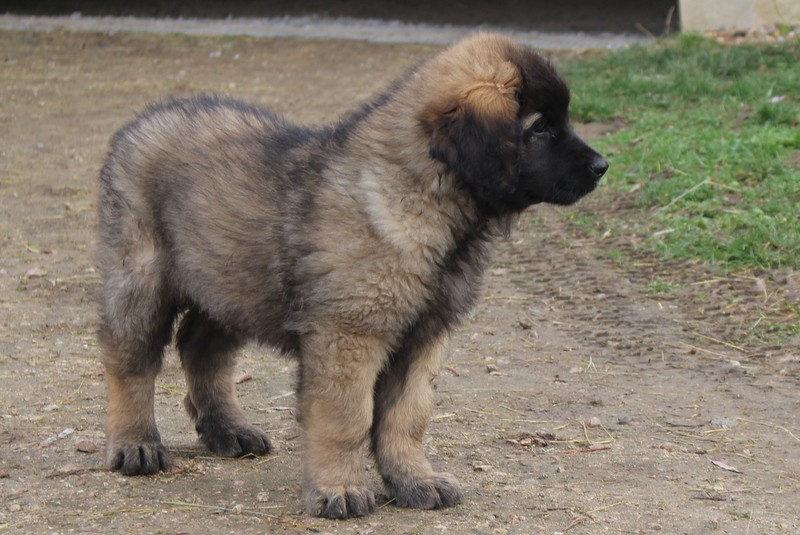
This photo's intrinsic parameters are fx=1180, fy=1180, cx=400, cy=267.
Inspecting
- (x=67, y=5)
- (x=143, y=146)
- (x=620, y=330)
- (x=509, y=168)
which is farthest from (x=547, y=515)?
(x=67, y=5)

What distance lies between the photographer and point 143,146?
4.52m

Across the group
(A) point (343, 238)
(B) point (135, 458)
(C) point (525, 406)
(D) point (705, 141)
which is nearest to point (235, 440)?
(B) point (135, 458)

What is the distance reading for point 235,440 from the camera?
4594 millimetres

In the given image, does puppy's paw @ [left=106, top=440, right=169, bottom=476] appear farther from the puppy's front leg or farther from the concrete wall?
the concrete wall

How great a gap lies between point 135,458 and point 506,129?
5.99 feet

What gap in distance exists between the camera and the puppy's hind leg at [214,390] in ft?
15.1

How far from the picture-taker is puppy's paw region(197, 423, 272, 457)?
4586 mm

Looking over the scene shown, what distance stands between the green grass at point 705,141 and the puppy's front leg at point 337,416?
352 centimetres

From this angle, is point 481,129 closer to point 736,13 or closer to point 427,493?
point 427,493

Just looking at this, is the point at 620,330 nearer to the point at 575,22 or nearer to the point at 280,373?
the point at 280,373

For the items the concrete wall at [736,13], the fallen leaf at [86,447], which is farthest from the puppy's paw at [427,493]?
the concrete wall at [736,13]

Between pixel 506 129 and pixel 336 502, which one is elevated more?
pixel 506 129

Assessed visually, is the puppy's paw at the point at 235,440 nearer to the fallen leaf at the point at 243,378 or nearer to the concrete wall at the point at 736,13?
the fallen leaf at the point at 243,378

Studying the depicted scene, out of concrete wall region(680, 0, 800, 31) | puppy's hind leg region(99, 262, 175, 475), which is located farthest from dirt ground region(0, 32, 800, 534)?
concrete wall region(680, 0, 800, 31)
